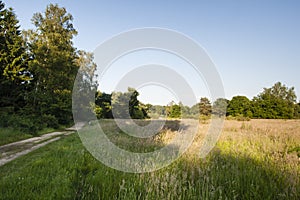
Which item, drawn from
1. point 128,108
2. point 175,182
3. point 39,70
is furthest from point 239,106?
point 175,182

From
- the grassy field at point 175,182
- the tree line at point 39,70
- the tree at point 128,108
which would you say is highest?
the tree line at point 39,70

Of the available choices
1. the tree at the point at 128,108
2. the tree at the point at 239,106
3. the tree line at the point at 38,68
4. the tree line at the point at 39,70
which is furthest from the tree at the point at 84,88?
the tree at the point at 239,106

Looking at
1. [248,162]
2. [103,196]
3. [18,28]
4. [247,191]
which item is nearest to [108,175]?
[103,196]

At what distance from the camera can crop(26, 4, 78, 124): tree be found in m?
21.8

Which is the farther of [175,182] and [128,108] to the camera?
[128,108]

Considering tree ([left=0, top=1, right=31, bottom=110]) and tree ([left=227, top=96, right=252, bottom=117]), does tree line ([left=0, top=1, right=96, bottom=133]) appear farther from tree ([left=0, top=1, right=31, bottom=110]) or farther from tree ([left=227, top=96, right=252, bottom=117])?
tree ([left=227, top=96, right=252, bottom=117])

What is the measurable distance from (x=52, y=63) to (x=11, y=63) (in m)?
3.84

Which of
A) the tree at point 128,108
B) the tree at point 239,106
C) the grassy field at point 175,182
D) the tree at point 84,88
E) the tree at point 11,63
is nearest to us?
the grassy field at point 175,182

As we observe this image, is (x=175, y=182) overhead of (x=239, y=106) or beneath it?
beneath

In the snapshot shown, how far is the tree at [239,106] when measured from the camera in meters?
53.5

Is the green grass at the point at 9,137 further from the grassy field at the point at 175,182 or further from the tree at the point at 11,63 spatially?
the tree at the point at 11,63

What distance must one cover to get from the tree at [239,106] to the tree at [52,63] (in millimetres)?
43379

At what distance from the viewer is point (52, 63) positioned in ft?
75.2

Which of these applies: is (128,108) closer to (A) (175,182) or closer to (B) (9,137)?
(B) (9,137)
